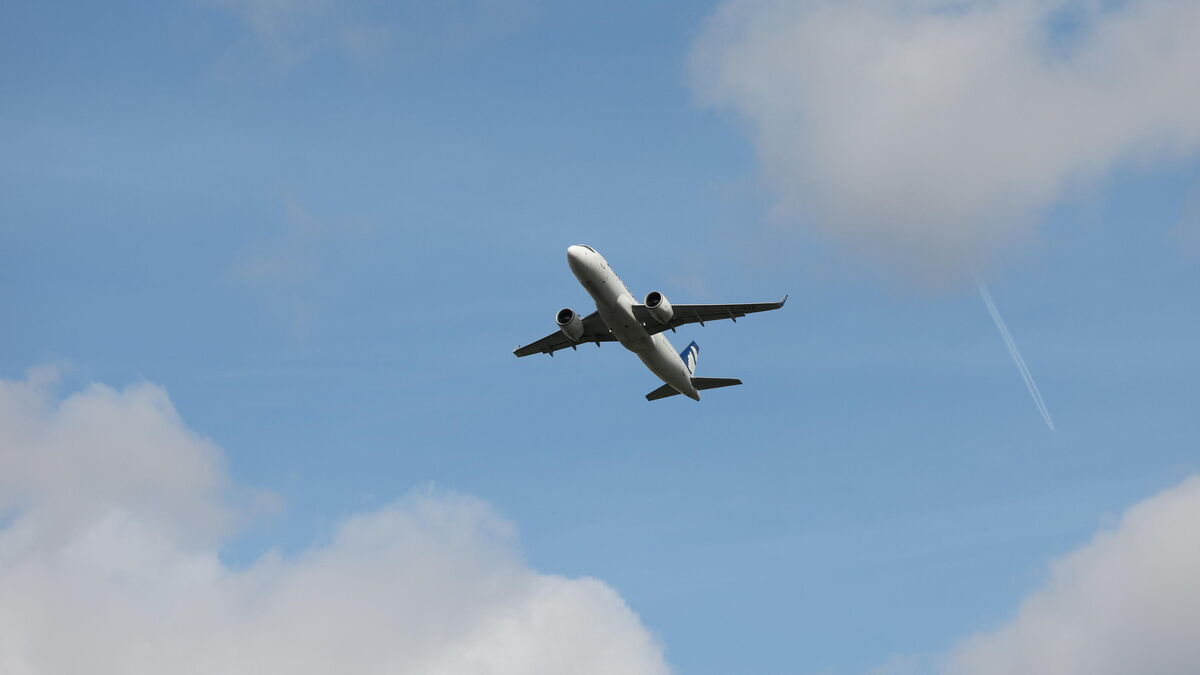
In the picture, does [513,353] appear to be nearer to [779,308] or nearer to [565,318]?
[565,318]

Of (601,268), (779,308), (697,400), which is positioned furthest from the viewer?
(697,400)

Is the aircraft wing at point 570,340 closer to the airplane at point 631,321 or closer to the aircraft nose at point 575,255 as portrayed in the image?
the airplane at point 631,321

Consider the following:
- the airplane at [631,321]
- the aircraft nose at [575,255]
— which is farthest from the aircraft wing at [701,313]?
the aircraft nose at [575,255]

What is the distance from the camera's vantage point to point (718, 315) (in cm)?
8806

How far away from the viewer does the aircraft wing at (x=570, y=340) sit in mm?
91556

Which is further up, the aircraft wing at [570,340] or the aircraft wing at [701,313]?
the aircraft wing at [570,340]

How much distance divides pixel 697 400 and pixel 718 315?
35.7ft

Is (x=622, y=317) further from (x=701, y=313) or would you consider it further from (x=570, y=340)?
(x=570, y=340)

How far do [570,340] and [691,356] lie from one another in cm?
1203

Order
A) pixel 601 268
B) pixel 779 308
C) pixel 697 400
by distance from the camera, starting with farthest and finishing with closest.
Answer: pixel 697 400
pixel 779 308
pixel 601 268

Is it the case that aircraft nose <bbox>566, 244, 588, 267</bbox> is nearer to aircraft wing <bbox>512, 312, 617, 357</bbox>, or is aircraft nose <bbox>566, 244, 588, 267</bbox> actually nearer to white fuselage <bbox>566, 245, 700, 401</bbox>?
white fuselage <bbox>566, 245, 700, 401</bbox>

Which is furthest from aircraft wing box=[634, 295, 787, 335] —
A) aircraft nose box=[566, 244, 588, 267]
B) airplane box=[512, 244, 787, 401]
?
aircraft nose box=[566, 244, 588, 267]

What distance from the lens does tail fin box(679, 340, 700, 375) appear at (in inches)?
3988

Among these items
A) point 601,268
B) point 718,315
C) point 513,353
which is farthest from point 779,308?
point 513,353
